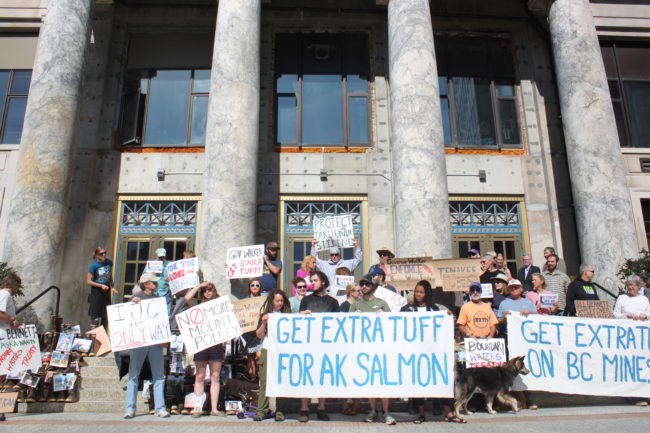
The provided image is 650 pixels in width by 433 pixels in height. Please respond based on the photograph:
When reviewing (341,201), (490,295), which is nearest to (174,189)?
(341,201)

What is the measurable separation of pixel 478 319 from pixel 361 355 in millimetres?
2003

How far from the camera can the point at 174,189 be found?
45.7 feet

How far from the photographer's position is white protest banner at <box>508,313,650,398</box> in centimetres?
755

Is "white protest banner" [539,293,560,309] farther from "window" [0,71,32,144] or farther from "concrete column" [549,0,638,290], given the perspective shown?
"window" [0,71,32,144]

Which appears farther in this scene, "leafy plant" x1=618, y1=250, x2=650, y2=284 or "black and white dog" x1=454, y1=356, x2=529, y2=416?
"leafy plant" x1=618, y1=250, x2=650, y2=284

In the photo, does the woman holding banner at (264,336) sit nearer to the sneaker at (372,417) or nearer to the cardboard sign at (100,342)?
the sneaker at (372,417)

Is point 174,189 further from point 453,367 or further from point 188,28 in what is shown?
point 453,367

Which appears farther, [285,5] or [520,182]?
[285,5]

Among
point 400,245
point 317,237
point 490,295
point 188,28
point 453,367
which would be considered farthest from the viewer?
point 188,28

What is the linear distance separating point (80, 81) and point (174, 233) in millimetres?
4491

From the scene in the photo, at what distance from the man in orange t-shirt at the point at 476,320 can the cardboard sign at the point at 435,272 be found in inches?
47.8

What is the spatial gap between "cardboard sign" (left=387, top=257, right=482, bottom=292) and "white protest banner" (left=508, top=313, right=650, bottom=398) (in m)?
1.36

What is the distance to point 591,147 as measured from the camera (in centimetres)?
1195

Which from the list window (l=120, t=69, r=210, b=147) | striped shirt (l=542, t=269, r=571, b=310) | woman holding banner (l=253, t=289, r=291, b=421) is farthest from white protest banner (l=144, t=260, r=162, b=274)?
striped shirt (l=542, t=269, r=571, b=310)
